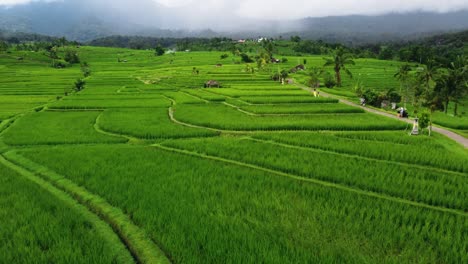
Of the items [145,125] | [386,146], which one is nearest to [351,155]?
[386,146]

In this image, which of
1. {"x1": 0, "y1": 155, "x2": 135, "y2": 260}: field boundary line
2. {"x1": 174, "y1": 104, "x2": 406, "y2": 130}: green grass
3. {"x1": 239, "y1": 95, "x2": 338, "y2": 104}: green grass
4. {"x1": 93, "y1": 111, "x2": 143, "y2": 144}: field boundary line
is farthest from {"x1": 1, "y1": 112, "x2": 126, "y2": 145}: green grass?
{"x1": 239, "y1": 95, "x2": 338, "y2": 104}: green grass

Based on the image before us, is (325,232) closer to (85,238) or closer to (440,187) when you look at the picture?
(440,187)

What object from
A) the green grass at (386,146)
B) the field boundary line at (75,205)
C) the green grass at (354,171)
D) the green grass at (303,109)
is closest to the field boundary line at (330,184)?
the green grass at (354,171)

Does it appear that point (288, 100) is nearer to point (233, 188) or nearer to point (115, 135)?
point (115, 135)

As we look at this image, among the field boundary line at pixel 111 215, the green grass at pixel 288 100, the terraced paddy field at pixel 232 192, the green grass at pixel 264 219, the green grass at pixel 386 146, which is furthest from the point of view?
the green grass at pixel 288 100

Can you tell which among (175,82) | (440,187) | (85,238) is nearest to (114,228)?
(85,238)

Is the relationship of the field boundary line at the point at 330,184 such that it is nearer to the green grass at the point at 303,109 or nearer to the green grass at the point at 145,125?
the green grass at the point at 145,125
